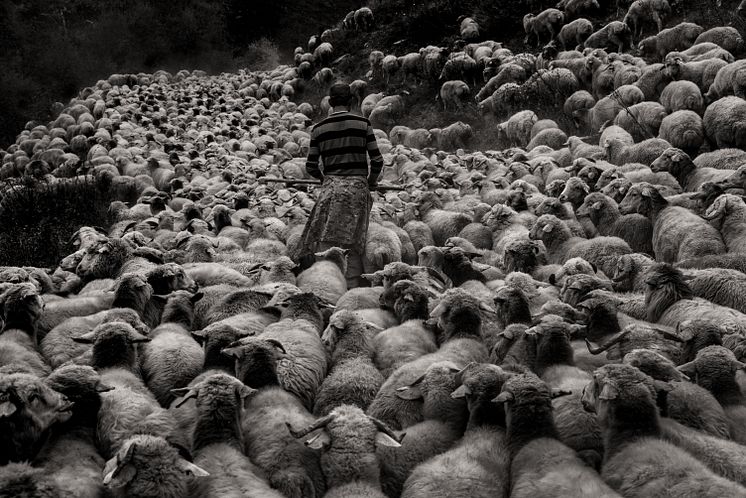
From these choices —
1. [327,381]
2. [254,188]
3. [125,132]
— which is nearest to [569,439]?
[327,381]

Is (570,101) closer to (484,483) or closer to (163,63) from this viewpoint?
(484,483)

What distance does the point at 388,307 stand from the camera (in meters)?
6.29

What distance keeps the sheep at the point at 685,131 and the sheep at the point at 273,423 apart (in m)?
8.35

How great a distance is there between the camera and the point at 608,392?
3.63 meters

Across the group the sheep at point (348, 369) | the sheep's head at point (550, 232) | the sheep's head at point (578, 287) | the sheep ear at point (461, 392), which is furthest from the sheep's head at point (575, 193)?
the sheep ear at point (461, 392)

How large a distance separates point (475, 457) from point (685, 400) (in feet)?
4.75

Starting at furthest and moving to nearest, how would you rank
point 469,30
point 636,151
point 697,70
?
point 469,30, point 697,70, point 636,151

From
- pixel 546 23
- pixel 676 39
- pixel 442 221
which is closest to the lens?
pixel 442 221

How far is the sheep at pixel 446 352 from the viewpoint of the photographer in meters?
4.29

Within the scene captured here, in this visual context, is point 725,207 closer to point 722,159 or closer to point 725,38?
point 722,159

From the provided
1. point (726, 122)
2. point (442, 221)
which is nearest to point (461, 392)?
point (442, 221)

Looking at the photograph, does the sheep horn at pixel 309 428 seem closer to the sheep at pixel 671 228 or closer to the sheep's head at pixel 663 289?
the sheep's head at pixel 663 289

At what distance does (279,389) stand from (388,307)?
201cm

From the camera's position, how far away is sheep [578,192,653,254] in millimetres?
8000
